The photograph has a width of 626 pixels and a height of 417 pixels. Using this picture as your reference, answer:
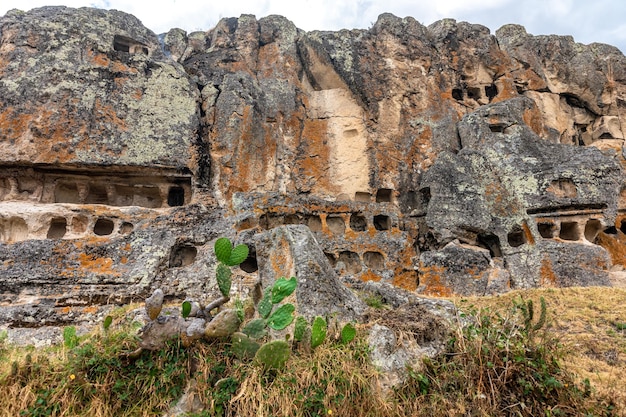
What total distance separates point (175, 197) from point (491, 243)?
995 cm

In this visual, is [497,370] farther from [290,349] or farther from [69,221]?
[69,221]

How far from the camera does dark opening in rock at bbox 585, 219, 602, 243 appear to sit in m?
11.8

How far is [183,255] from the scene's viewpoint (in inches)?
432

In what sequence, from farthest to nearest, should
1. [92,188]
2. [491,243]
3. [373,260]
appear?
1. [92,188]
2. [491,243]
3. [373,260]

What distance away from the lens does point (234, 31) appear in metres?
16.0

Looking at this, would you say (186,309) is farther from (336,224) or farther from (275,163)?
(275,163)

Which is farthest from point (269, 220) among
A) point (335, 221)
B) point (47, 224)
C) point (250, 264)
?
point (47, 224)

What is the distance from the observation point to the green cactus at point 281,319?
389 centimetres

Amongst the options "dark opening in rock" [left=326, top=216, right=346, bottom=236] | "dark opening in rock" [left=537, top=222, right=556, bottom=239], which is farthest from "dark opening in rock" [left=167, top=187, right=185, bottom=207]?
"dark opening in rock" [left=537, top=222, right=556, bottom=239]

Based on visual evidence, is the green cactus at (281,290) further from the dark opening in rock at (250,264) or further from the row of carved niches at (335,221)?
the row of carved niches at (335,221)

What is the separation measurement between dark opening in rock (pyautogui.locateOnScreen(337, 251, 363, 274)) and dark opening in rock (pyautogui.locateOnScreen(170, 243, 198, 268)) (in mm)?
3995

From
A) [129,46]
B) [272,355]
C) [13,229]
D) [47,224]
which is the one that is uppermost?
[129,46]

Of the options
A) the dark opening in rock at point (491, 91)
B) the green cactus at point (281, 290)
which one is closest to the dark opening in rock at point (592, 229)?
the dark opening in rock at point (491, 91)

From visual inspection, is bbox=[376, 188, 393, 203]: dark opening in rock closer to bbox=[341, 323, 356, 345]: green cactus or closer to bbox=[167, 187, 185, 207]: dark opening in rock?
bbox=[167, 187, 185, 207]: dark opening in rock
